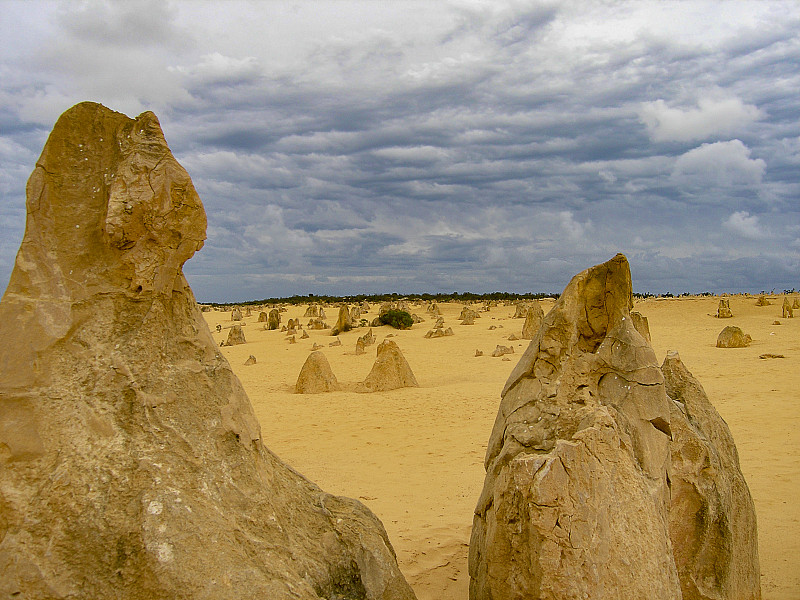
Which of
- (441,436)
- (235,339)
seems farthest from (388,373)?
(235,339)

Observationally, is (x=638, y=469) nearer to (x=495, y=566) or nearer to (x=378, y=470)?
(x=495, y=566)

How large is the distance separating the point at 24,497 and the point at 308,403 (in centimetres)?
922

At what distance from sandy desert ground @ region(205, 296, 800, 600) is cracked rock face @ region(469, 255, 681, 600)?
1.23m

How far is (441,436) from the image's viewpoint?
926 cm

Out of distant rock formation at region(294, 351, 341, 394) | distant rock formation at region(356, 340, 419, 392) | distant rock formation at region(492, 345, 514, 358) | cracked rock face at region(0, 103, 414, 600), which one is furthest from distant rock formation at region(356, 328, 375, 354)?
cracked rock face at region(0, 103, 414, 600)

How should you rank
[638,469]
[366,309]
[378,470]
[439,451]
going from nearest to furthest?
[638,469]
[378,470]
[439,451]
[366,309]

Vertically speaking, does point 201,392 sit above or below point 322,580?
above

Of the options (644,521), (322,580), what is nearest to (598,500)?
(644,521)

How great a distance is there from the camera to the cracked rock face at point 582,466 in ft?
9.46

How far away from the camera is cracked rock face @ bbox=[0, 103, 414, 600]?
2543 millimetres

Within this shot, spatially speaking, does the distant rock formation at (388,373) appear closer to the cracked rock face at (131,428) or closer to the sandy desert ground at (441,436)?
the sandy desert ground at (441,436)

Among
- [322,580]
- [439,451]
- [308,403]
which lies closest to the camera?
[322,580]

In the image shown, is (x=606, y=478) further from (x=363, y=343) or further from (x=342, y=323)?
(x=342, y=323)

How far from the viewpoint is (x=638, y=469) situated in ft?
10.5
